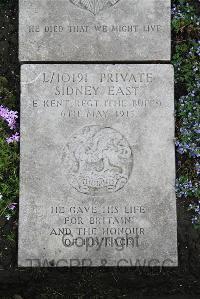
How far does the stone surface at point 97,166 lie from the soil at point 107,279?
6.8 inches

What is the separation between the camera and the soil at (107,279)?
446cm

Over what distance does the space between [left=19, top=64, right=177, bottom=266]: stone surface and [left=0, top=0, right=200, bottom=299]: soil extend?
0.17 metres

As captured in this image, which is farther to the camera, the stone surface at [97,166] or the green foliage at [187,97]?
the green foliage at [187,97]

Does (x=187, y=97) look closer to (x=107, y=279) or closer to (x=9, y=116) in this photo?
(x=9, y=116)

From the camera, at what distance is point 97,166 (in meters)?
4.44

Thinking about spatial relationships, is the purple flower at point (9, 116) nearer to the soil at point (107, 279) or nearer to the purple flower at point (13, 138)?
the purple flower at point (13, 138)

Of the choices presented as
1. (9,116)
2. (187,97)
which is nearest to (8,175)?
(9,116)

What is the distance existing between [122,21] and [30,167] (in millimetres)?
Answer: 1705

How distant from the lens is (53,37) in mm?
4594

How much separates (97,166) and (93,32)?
1.33 meters

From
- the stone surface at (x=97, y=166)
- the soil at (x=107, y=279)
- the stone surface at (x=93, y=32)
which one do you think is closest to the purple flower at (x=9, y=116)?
the stone surface at (x=97, y=166)

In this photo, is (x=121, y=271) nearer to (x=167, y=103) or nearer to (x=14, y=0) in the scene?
(x=167, y=103)

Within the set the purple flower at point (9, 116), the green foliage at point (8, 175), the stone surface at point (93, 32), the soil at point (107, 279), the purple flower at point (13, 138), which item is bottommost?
the soil at point (107, 279)

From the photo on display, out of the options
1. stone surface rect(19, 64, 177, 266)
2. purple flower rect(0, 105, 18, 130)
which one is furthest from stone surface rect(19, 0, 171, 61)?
purple flower rect(0, 105, 18, 130)
